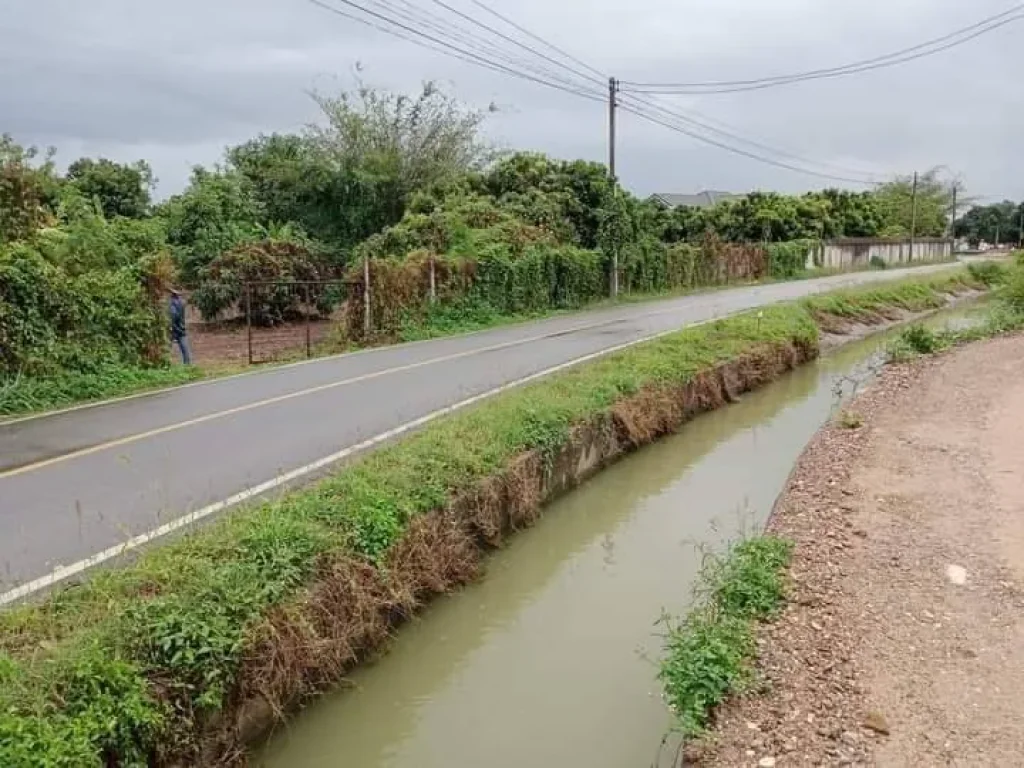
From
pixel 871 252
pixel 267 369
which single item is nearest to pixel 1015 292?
pixel 267 369

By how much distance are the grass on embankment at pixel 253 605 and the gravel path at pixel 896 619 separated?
2.62 meters

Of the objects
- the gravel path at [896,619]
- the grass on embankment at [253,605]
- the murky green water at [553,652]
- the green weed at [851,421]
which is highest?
the grass on embankment at [253,605]

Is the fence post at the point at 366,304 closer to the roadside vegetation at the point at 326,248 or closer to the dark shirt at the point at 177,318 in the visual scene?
the roadside vegetation at the point at 326,248

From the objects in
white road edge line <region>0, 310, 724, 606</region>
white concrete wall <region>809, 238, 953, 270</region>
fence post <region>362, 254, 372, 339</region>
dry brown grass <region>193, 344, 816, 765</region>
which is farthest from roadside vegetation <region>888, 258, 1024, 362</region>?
white concrete wall <region>809, 238, 953, 270</region>

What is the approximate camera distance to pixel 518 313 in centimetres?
2648

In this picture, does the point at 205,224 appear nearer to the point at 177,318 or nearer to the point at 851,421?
the point at 177,318

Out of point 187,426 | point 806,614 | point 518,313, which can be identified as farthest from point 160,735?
point 518,313

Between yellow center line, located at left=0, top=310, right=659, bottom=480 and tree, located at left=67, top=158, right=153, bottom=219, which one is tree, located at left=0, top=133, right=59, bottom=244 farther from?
tree, located at left=67, top=158, right=153, bottom=219

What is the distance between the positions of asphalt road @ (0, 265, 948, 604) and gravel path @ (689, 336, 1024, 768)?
14.9 feet

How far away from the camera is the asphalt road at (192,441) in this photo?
6.84 meters

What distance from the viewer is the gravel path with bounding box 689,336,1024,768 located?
4867 millimetres

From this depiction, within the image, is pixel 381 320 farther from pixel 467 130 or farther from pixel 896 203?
pixel 896 203

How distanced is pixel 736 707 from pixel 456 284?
64.6ft

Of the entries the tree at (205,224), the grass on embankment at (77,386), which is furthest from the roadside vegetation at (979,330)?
the tree at (205,224)
